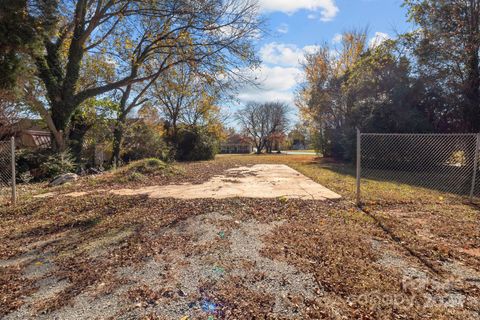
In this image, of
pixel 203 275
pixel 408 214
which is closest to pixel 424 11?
pixel 408 214

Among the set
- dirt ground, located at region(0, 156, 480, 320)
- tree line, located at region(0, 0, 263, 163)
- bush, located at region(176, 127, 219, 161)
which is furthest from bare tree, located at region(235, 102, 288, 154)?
dirt ground, located at region(0, 156, 480, 320)

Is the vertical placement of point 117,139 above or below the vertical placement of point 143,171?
above

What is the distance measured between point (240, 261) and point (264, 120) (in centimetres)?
4509

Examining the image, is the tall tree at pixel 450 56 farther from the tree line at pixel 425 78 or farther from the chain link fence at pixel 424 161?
the chain link fence at pixel 424 161

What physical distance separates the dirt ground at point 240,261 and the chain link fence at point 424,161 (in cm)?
342

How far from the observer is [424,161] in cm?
1124

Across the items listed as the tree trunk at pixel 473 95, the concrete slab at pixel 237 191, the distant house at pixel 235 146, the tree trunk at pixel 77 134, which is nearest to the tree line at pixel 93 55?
the tree trunk at pixel 77 134

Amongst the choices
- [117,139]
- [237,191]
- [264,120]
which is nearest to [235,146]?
[264,120]

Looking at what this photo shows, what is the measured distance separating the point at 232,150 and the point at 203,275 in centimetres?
5547

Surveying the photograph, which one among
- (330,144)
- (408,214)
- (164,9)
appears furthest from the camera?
(330,144)

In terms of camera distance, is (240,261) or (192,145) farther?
(192,145)

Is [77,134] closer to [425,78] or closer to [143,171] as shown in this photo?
[143,171]

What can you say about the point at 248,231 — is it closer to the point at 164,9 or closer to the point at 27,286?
the point at 27,286

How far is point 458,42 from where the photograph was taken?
8.99m
